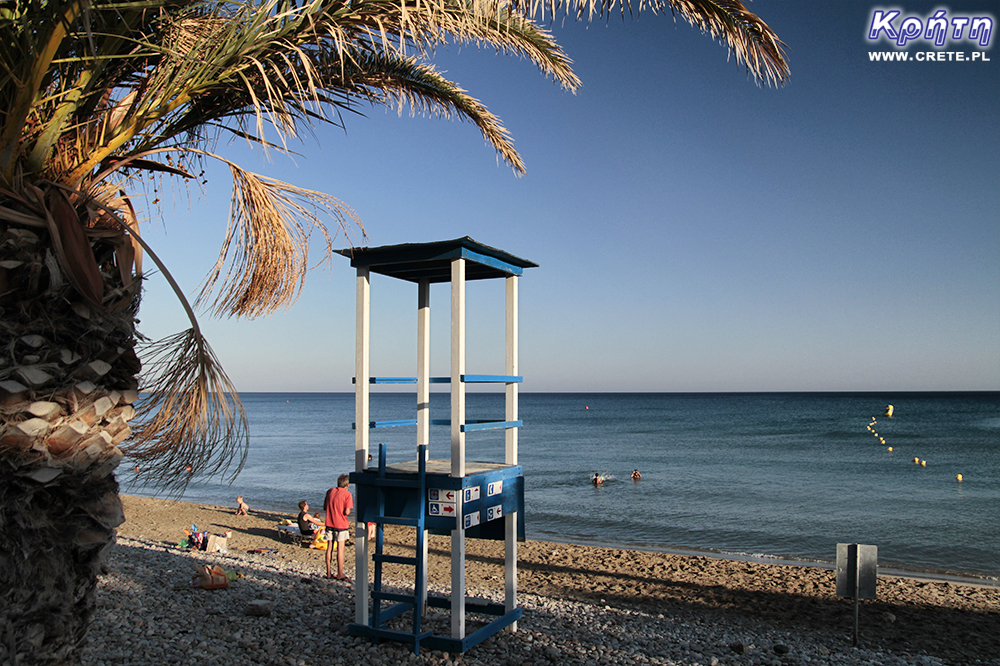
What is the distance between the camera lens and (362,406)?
6227 millimetres

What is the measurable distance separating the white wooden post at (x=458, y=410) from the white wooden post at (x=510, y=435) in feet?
2.91

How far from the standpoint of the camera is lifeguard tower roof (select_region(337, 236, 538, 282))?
597 cm

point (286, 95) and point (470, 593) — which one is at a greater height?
point (286, 95)

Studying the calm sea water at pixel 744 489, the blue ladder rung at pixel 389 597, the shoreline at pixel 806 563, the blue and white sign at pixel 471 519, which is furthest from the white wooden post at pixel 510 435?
the calm sea water at pixel 744 489

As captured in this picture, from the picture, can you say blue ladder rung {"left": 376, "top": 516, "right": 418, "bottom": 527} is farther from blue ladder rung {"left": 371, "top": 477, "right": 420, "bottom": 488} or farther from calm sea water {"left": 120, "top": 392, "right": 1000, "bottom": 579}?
calm sea water {"left": 120, "top": 392, "right": 1000, "bottom": 579}

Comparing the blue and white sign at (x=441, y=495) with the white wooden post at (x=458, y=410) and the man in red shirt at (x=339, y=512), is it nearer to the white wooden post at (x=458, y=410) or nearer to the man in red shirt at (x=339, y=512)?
the white wooden post at (x=458, y=410)

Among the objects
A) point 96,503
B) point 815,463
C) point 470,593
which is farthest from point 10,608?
point 815,463

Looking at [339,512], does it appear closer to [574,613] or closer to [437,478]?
[574,613]

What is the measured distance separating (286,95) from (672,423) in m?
74.4

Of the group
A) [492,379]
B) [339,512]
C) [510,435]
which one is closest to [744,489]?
[339,512]

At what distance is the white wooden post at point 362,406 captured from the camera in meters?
6.21

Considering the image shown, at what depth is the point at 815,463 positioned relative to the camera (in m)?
37.5

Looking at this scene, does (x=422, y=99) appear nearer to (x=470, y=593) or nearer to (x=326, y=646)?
(x=326, y=646)

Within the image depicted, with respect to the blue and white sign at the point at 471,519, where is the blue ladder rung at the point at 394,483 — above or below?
above
